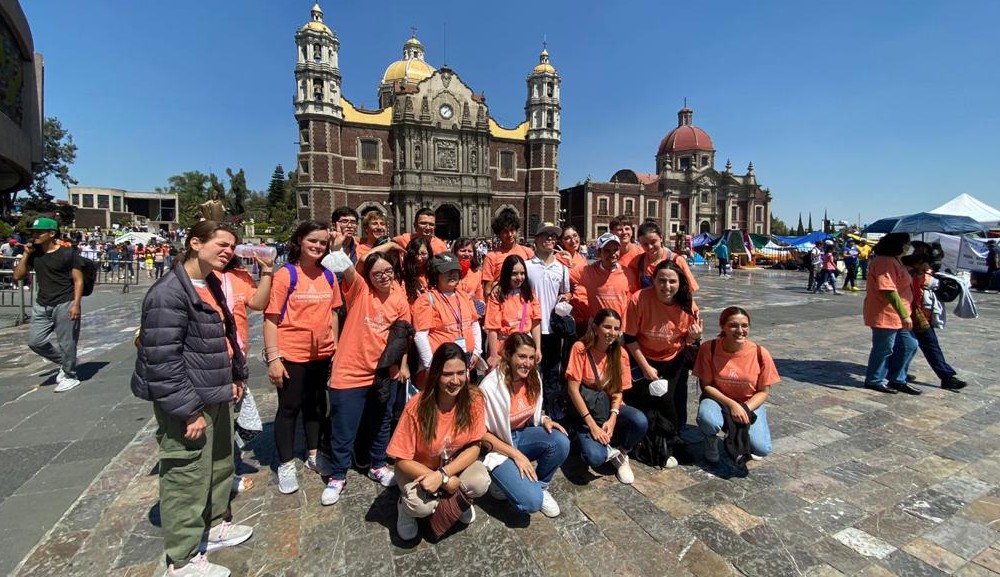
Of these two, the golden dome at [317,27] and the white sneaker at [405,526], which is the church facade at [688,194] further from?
the white sneaker at [405,526]

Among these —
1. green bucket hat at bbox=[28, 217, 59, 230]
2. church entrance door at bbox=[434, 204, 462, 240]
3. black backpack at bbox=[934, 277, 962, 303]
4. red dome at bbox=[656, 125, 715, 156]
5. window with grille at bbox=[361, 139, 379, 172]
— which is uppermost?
red dome at bbox=[656, 125, 715, 156]

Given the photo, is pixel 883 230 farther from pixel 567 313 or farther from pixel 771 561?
pixel 771 561

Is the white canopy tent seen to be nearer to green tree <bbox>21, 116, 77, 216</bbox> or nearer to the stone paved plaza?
the stone paved plaza

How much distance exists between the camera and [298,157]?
102ft

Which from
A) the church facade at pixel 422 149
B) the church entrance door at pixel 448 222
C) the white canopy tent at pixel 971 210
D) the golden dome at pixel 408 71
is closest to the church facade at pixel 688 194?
the church facade at pixel 422 149

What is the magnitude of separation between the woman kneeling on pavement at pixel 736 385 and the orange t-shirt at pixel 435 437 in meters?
1.69

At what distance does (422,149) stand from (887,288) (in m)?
32.6

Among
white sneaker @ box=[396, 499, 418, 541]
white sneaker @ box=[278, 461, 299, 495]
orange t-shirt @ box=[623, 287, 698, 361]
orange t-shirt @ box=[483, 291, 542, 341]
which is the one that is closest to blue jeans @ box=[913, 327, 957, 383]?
orange t-shirt @ box=[623, 287, 698, 361]

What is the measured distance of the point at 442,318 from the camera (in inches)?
117

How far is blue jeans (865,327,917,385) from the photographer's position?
15.3 ft

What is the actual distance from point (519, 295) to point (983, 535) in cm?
289

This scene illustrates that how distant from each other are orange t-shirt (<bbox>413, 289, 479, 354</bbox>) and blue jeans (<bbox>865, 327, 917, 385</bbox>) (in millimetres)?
4515

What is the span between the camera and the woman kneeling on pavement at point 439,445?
2.28 meters

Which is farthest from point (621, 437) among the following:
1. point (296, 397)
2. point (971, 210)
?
point (971, 210)
